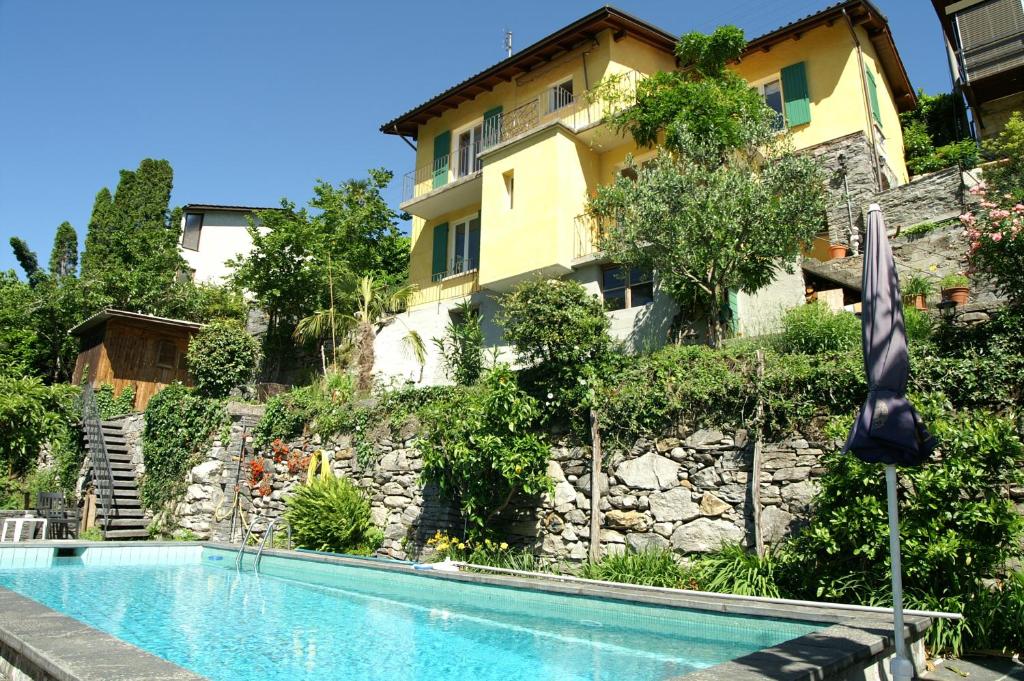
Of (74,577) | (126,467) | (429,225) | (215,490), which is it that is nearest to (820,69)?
(429,225)

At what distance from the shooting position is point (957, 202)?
13.0 metres

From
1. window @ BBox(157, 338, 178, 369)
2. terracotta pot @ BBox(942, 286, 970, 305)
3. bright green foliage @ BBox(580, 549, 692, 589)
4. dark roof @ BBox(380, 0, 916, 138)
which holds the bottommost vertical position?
bright green foliage @ BBox(580, 549, 692, 589)

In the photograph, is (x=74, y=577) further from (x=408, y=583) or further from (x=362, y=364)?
(x=362, y=364)

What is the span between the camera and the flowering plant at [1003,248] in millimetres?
6766

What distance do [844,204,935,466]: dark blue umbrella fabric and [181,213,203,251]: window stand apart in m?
29.3

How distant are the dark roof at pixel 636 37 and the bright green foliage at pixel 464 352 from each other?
6.95 metres

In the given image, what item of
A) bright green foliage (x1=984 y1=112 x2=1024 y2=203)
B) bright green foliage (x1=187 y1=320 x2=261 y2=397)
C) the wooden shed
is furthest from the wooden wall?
bright green foliage (x1=984 y1=112 x2=1024 y2=203)

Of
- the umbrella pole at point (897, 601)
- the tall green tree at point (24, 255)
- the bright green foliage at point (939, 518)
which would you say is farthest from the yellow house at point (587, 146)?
the tall green tree at point (24, 255)

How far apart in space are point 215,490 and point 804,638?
42.2ft

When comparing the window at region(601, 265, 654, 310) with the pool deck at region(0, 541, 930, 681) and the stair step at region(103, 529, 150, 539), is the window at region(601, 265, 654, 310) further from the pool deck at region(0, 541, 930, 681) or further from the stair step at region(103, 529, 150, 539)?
the stair step at region(103, 529, 150, 539)

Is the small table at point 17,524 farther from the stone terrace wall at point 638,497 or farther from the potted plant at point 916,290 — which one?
the potted plant at point 916,290

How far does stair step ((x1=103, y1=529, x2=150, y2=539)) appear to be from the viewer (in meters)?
14.0

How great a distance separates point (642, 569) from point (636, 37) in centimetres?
1405

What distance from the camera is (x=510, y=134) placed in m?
17.7
